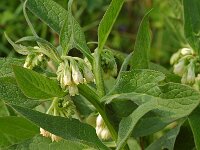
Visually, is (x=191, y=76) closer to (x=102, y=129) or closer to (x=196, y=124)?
(x=196, y=124)

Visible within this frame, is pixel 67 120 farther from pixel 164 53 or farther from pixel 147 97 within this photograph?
pixel 164 53

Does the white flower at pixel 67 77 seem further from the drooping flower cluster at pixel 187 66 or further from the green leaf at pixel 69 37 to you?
the drooping flower cluster at pixel 187 66

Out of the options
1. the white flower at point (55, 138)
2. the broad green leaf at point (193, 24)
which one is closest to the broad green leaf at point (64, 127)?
the white flower at point (55, 138)

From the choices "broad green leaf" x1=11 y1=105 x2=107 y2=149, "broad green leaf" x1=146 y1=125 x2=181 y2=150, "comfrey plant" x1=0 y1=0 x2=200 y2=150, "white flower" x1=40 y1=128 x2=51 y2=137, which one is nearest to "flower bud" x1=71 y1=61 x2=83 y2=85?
"comfrey plant" x1=0 y1=0 x2=200 y2=150

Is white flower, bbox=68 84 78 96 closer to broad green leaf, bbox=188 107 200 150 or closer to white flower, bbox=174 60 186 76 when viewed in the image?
broad green leaf, bbox=188 107 200 150

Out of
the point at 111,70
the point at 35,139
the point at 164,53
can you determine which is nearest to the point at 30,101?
the point at 35,139
